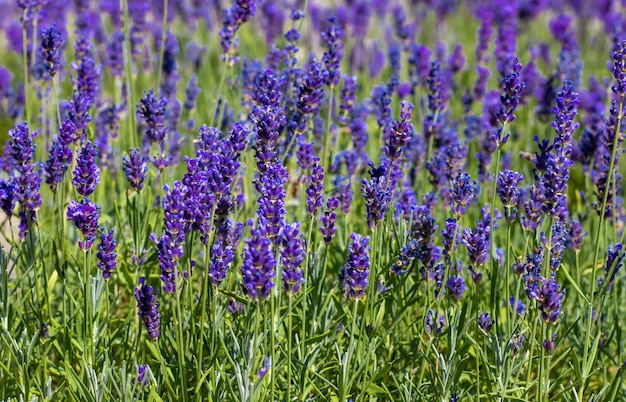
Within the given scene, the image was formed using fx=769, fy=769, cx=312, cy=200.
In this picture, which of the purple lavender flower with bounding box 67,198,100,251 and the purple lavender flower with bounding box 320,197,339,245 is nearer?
the purple lavender flower with bounding box 67,198,100,251

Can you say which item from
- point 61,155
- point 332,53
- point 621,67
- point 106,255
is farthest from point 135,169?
point 621,67

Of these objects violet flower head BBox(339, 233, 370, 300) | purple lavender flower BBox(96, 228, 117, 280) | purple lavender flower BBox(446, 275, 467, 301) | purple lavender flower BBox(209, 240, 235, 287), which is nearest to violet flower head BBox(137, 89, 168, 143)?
purple lavender flower BBox(96, 228, 117, 280)

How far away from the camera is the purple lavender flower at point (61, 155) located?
2562 mm

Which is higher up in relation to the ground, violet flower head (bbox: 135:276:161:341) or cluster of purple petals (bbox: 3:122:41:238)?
cluster of purple petals (bbox: 3:122:41:238)

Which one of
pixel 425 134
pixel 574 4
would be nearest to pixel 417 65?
pixel 425 134

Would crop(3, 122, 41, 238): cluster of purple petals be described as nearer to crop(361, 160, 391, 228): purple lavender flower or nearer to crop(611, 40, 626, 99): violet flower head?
crop(361, 160, 391, 228): purple lavender flower

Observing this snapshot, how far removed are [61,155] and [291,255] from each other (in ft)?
3.24

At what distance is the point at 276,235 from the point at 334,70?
55.2 inches

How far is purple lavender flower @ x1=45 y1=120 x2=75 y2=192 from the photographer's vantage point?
8.41ft

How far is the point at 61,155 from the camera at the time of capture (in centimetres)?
260

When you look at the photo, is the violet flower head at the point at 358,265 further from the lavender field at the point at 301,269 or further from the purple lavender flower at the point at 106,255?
the purple lavender flower at the point at 106,255

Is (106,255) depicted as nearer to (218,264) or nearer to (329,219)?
(218,264)

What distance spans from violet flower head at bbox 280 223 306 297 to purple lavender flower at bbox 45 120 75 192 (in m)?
0.90

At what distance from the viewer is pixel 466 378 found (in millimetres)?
2943
